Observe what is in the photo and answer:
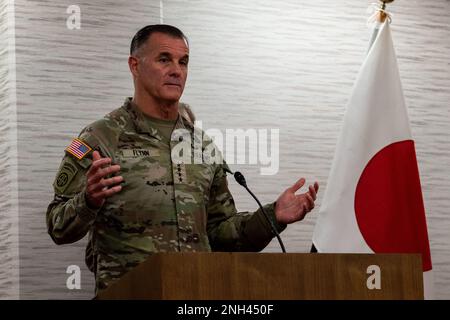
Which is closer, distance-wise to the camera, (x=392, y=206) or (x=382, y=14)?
(x=392, y=206)

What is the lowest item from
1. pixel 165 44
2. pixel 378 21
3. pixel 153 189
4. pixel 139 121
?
pixel 153 189

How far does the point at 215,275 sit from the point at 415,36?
8.79 feet

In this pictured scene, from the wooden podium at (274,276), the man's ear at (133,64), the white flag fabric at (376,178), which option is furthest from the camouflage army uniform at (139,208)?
the wooden podium at (274,276)

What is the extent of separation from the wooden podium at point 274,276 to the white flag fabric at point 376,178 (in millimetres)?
1334

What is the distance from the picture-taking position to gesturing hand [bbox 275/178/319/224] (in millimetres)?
3131

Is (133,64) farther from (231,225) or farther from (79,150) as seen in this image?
(231,225)

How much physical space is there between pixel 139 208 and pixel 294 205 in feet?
1.79

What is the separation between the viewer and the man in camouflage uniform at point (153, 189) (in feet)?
10.6

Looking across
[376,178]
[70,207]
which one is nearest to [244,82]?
[376,178]

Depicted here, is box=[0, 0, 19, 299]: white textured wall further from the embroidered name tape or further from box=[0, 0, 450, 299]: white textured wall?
the embroidered name tape

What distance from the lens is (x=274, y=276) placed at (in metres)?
2.20

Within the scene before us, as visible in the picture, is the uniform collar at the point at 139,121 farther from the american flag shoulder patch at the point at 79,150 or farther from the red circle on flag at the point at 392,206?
the red circle on flag at the point at 392,206
